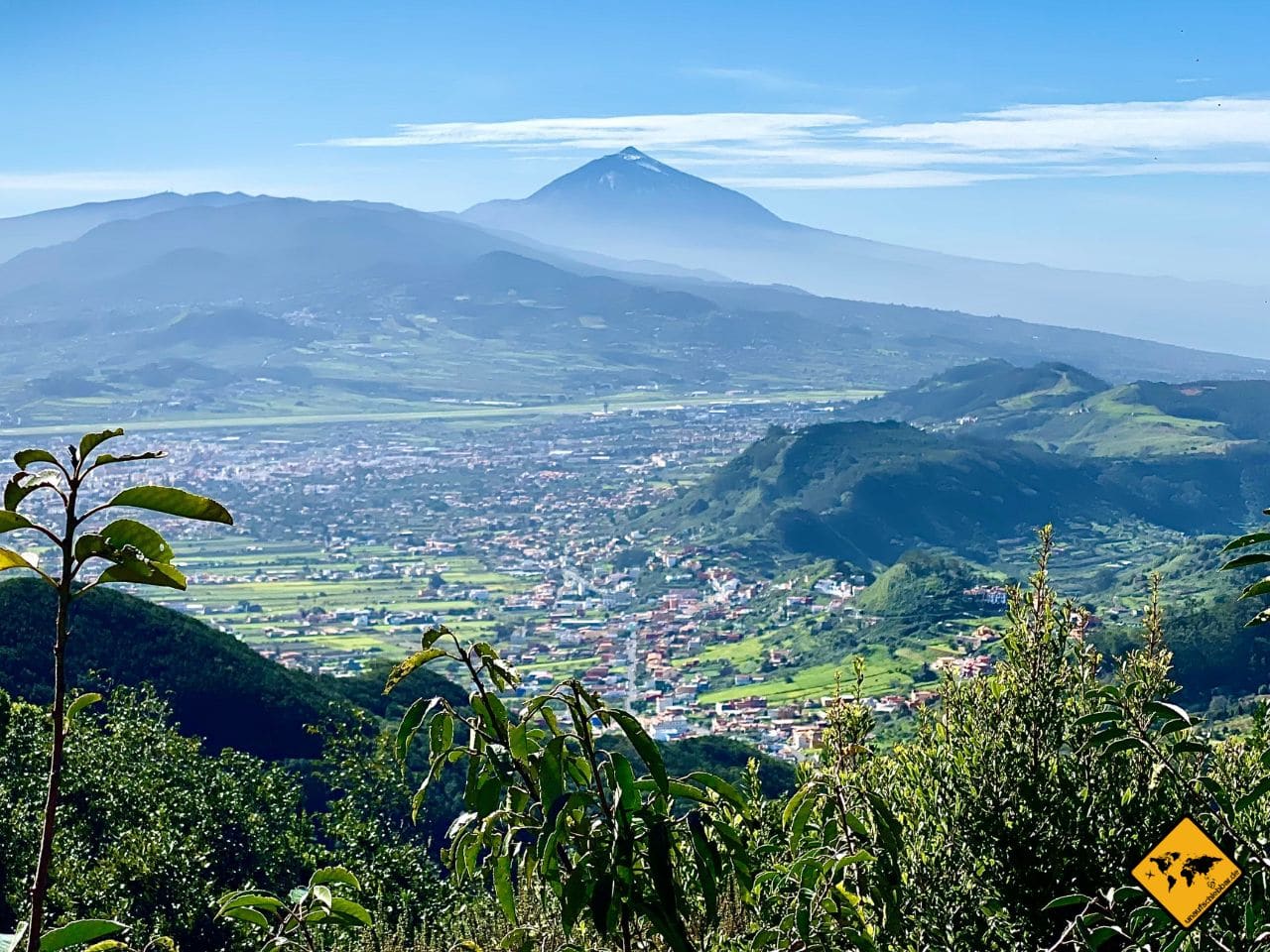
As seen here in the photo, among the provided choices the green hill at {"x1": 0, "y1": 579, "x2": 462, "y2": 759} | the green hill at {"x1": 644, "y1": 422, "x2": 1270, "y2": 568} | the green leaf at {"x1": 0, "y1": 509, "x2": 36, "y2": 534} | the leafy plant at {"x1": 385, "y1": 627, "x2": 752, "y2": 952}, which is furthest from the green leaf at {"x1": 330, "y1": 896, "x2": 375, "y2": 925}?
the green hill at {"x1": 644, "y1": 422, "x2": 1270, "y2": 568}

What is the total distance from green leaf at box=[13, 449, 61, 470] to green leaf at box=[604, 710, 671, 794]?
0.66 m

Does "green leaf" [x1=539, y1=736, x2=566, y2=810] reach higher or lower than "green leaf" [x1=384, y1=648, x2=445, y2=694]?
lower

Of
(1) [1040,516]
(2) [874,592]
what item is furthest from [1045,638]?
(1) [1040,516]

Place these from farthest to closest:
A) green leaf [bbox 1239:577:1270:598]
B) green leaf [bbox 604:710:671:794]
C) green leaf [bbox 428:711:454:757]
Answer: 1. green leaf [bbox 1239:577:1270:598]
2. green leaf [bbox 428:711:454:757]
3. green leaf [bbox 604:710:671:794]

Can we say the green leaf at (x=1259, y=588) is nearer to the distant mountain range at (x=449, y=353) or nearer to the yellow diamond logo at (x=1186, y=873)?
the yellow diamond logo at (x=1186, y=873)

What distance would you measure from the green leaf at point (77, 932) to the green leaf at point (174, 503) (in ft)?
1.24

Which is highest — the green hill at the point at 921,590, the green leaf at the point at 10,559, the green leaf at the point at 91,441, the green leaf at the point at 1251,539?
the green leaf at the point at 91,441

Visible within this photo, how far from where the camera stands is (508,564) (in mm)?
77562

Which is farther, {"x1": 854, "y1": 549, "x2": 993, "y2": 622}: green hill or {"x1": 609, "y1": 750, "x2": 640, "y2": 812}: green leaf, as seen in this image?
{"x1": 854, "y1": 549, "x2": 993, "y2": 622}: green hill

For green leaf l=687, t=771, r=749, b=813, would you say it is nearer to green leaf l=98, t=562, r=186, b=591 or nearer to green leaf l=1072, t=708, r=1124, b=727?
green leaf l=98, t=562, r=186, b=591

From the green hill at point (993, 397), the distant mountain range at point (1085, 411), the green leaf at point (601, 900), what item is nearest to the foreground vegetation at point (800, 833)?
the green leaf at point (601, 900)

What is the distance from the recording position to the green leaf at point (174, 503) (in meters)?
1.16

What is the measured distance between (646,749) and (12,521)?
2.32ft

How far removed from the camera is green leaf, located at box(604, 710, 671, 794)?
1.46 m
